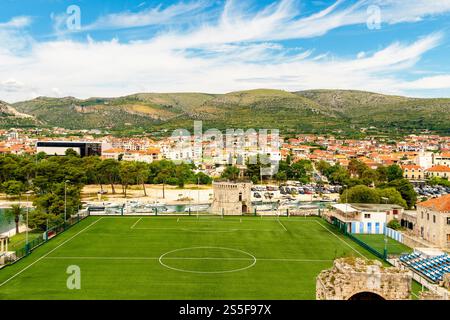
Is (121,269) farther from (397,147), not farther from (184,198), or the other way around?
(397,147)

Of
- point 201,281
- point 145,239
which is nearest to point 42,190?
point 145,239

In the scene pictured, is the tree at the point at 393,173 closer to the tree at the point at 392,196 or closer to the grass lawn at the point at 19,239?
the tree at the point at 392,196

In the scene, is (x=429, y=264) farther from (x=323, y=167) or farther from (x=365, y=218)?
(x=323, y=167)

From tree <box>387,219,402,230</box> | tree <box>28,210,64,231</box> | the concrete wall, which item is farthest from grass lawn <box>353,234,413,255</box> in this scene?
tree <box>28,210,64,231</box>

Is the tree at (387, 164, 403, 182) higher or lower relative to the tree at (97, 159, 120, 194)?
lower

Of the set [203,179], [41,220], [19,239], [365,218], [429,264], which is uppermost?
[203,179]

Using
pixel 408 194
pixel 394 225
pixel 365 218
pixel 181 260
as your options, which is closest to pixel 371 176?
pixel 408 194

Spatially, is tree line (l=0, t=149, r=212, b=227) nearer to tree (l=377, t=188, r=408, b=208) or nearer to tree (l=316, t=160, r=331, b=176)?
tree (l=316, t=160, r=331, b=176)

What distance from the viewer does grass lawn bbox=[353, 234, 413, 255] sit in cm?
3525

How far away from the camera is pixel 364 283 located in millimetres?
13703

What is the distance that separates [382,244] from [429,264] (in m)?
9.67

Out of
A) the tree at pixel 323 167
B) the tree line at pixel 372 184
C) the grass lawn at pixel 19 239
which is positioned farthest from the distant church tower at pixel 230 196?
the tree at pixel 323 167

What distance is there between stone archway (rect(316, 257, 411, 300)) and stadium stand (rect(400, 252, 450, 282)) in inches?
526

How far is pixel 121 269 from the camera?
28.4 meters
